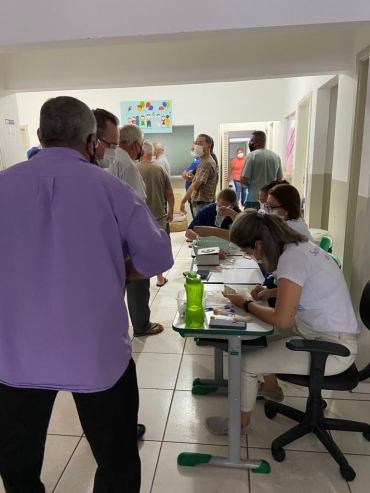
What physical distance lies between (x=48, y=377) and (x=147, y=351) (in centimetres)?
169

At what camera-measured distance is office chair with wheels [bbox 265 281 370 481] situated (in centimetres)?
144

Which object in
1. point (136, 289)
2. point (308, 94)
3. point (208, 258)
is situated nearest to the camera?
point (208, 258)

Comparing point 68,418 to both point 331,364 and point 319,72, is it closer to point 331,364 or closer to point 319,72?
point 331,364

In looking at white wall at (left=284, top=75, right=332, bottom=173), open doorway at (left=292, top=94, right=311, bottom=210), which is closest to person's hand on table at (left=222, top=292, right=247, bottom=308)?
white wall at (left=284, top=75, right=332, bottom=173)

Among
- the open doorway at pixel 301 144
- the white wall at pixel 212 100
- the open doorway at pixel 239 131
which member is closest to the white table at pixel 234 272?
the open doorway at pixel 301 144

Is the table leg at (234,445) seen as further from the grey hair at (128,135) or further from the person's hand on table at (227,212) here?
the grey hair at (128,135)

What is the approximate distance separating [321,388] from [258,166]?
3018 millimetres

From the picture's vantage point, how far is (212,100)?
6445mm

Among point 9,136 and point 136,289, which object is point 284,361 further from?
point 9,136

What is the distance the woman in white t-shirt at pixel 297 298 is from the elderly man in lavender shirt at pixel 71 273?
2.11ft

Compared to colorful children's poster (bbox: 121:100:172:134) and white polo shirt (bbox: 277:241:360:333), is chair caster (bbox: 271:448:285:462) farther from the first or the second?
colorful children's poster (bbox: 121:100:172:134)

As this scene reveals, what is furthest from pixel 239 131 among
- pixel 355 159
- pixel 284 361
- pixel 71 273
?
pixel 71 273

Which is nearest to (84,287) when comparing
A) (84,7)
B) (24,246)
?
(24,246)

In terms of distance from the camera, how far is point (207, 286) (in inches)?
76.4
